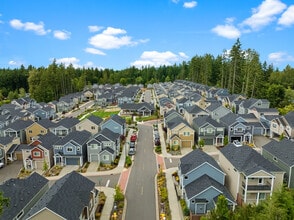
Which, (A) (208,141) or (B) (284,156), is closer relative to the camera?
(B) (284,156)

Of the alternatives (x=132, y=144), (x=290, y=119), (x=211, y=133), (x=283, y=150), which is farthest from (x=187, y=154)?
(x=290, y=119)

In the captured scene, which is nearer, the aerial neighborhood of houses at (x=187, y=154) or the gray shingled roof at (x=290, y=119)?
the aerial neighborhood of houses at (x=187, y=154)

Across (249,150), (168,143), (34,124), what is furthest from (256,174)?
(34,124)

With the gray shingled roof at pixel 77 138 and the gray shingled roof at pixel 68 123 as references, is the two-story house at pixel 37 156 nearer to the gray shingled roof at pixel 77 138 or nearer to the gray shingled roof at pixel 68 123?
the gray shingled roof at pixel 77 138

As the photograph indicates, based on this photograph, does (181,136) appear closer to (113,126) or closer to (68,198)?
(113,126)

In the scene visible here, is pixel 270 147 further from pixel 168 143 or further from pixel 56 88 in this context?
pixel 56 88

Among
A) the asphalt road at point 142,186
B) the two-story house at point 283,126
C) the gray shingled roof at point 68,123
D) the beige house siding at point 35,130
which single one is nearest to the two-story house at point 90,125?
the gray shingled roof at point 68,123
